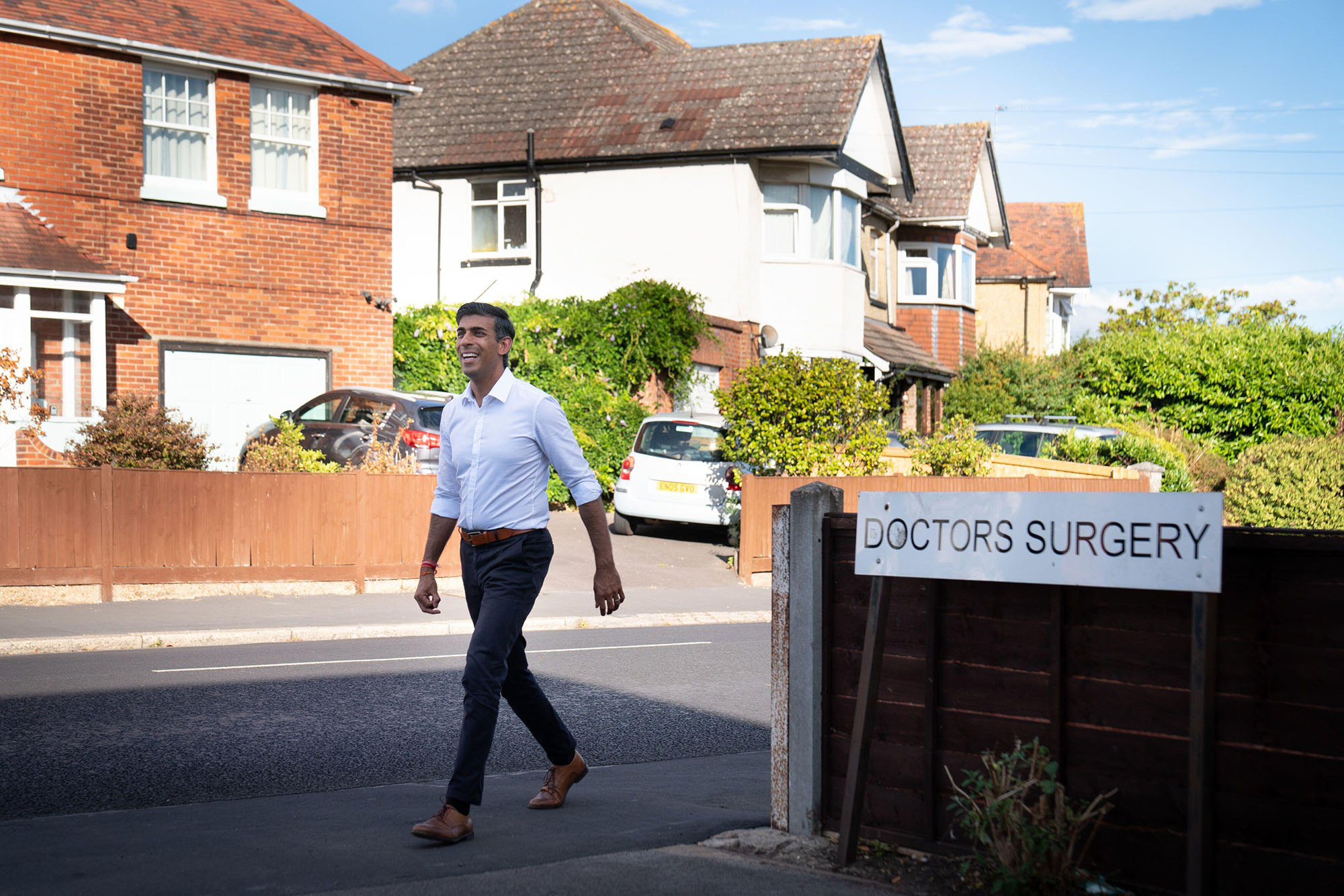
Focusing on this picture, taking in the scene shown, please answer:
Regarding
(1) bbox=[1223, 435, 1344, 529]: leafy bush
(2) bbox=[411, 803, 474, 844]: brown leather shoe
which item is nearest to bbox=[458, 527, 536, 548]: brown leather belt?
(2) bbox=[411, 803, 474, 844]: brown leather shoe

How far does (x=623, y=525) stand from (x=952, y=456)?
4.71 metres

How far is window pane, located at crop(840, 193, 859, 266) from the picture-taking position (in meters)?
27.8

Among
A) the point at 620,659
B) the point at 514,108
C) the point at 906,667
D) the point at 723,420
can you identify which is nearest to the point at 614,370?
the point at 723,420

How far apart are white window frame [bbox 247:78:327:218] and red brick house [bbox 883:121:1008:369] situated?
1791cm

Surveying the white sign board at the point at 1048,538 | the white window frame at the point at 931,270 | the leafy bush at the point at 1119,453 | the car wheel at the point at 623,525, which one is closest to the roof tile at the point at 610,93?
the leafy bush at the point at 1119,453

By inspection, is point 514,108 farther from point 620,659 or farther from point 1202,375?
point 620,659

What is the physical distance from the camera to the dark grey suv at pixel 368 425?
53.9ft

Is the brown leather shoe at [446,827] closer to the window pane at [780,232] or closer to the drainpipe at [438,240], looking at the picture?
the window pane at [780,232]

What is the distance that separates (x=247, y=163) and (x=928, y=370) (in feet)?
61.9

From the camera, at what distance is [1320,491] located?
20250mm

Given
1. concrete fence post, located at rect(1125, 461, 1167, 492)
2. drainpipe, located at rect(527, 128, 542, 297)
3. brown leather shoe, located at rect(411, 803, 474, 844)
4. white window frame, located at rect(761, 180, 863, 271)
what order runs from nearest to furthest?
1. brown leather shoe, located at rect(411, 803, 474, 844)
2. concrete fence post, located at rect(1125, 461, 1167, 492)
3. white window frame, located at rect(761, 180, 863, 271)
4. drainpipe, located at rect(527, 128, 542, 297)

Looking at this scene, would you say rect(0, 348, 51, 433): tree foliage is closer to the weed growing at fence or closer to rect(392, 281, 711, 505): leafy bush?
rect(392, 281, 711, 505): leafy bush

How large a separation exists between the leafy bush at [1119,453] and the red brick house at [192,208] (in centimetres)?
1117

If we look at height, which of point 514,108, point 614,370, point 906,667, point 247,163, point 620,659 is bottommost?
point 620,659
